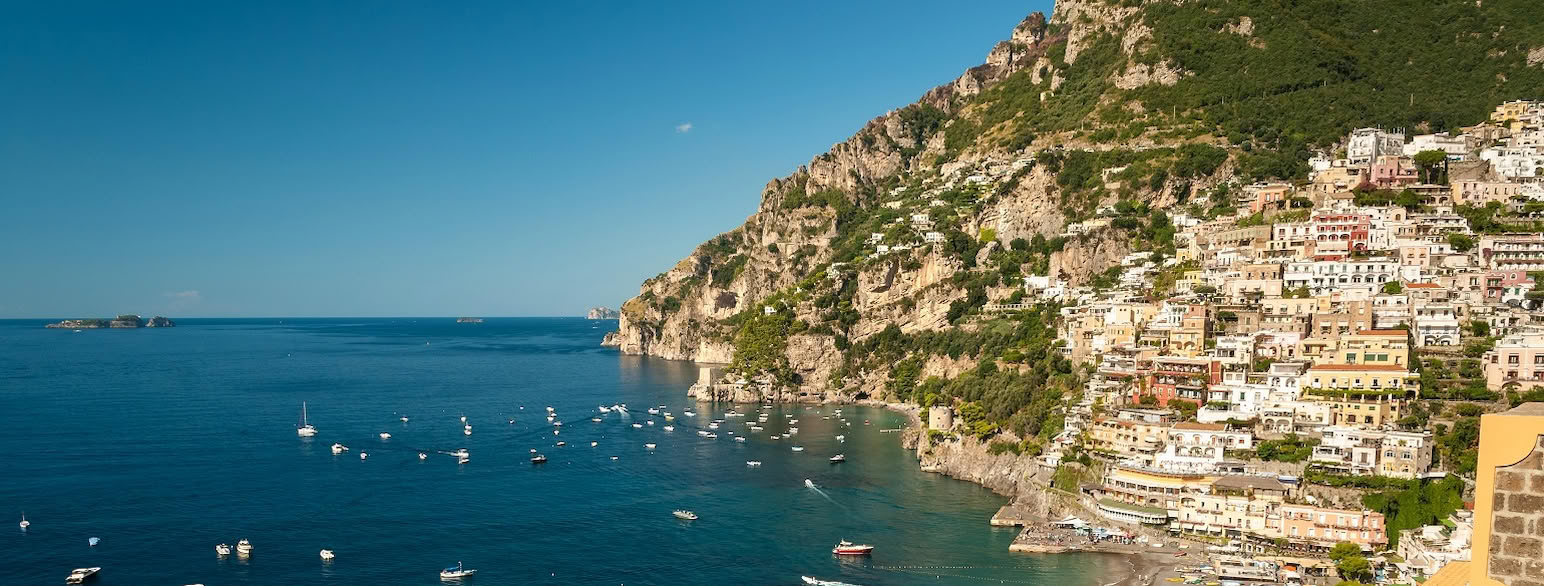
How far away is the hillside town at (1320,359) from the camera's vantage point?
136 ft

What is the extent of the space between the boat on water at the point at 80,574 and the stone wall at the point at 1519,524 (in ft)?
163

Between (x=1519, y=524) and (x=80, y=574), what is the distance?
4996 centimetres

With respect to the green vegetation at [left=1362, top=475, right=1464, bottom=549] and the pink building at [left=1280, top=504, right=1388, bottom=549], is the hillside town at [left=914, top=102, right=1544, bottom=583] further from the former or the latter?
the green vegetation at [left=1362, top=475, right=1464, bottom=549]

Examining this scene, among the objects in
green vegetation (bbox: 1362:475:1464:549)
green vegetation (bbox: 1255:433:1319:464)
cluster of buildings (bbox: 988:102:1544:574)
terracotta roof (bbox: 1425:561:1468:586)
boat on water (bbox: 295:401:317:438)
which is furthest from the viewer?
boat on water (bbox: 295:401:317:438)

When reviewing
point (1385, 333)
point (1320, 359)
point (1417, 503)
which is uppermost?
point (1385, 333)

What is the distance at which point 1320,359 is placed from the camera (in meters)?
49.5

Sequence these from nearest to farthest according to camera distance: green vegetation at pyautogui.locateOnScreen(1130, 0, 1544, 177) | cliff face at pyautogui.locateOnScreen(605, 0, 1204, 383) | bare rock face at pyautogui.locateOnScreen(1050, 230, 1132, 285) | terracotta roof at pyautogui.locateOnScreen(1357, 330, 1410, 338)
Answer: terracotta roof at pyautogui.locateOnScreen(1357, 330, 1410, 338)
bare rock face at pyautogui.locateOnScreen(1050, 230, 1132, 285)
green vegetation at pyautogui.locateOnScreen(1130, 0, 1544, 177)
cliff face at pyautogui.locateOnScreen(605, 0, 1204, 383)

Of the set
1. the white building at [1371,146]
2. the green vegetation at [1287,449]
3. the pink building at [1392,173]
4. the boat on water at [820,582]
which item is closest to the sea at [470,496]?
the boat on water at [820,582]

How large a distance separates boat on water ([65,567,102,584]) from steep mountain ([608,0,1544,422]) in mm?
51362

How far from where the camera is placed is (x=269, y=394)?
101 metres

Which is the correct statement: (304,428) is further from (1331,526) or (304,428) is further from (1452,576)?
(1452,576)

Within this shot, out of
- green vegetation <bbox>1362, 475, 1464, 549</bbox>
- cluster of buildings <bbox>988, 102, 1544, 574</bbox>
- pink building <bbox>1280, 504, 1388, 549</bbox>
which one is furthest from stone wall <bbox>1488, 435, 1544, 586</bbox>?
green vegetation <bbox>1362, 475, 1464, 549</bbox>

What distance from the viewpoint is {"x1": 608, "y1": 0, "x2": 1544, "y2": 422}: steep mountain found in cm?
8456

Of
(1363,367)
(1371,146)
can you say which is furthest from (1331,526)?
(1371,146)
